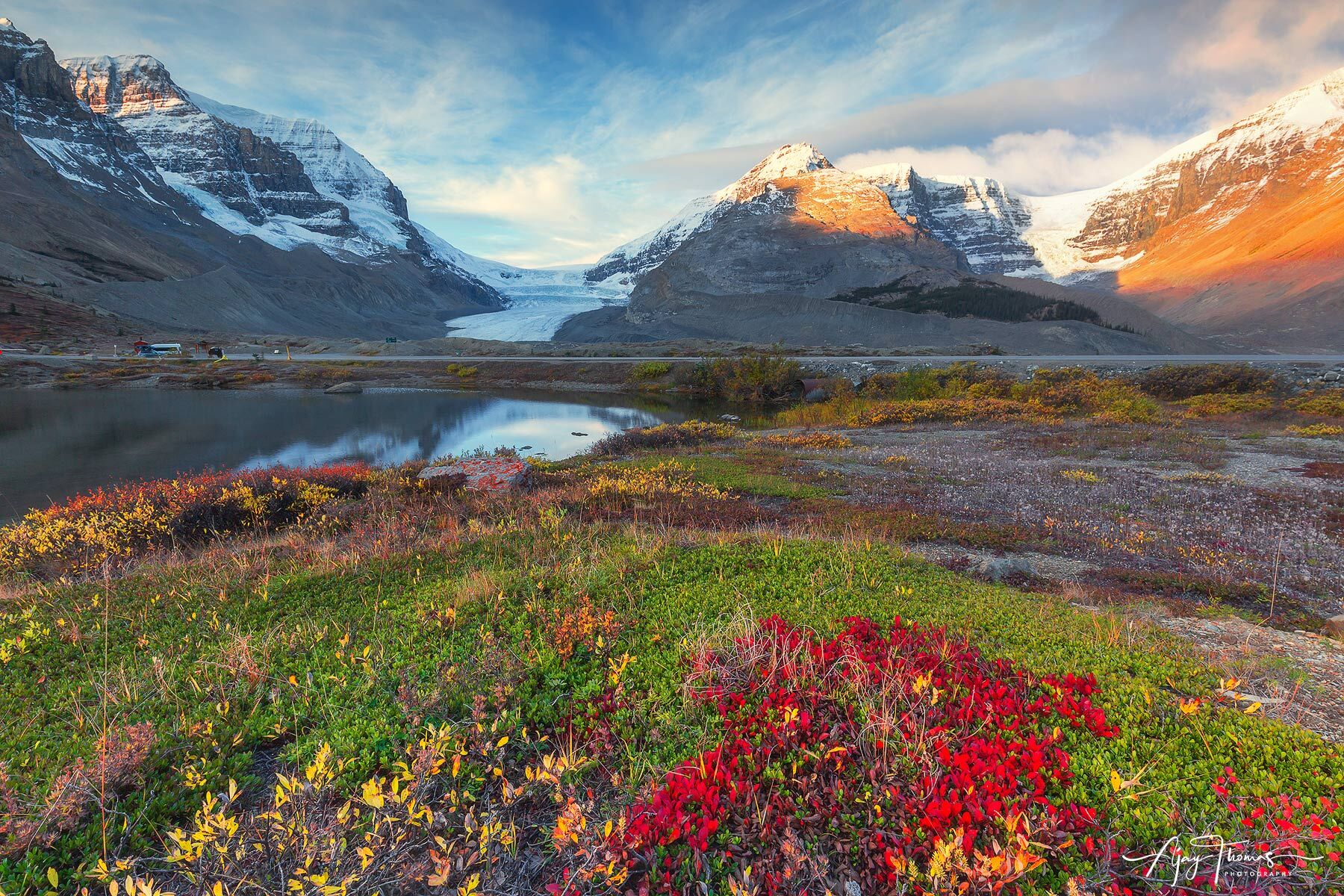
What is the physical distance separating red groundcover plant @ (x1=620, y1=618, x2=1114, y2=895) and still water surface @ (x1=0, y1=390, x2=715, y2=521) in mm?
23031

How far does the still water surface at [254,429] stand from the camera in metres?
21.9

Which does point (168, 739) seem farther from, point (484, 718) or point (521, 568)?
point (521, 568)

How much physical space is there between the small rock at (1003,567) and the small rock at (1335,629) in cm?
302

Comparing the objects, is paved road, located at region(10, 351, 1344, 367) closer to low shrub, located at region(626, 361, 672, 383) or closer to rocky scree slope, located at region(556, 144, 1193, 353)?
low shrub, located at region(626, 361, 672, 383)

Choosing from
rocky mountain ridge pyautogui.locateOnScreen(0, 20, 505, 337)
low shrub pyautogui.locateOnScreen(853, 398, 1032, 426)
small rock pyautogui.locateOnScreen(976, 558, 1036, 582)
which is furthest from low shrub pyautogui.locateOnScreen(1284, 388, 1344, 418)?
rocky mountain ridge pyautogui.locateOnScreen(0, 20, 505, 337)

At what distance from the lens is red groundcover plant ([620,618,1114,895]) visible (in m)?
2.78

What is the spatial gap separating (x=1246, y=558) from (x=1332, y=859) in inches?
380

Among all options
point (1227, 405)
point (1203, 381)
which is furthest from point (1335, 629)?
point (1203, 381)

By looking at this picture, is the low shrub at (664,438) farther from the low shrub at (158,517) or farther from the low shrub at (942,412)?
the low shrub at (158,517)

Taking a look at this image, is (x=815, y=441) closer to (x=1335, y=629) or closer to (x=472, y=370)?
(x=1335, y=629)

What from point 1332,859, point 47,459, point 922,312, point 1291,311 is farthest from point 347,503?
point 1291,311

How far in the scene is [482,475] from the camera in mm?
15133

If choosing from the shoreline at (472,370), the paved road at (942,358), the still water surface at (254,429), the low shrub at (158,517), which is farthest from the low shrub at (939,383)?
the low shrub at (158,517)

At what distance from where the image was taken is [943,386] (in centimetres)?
3966
